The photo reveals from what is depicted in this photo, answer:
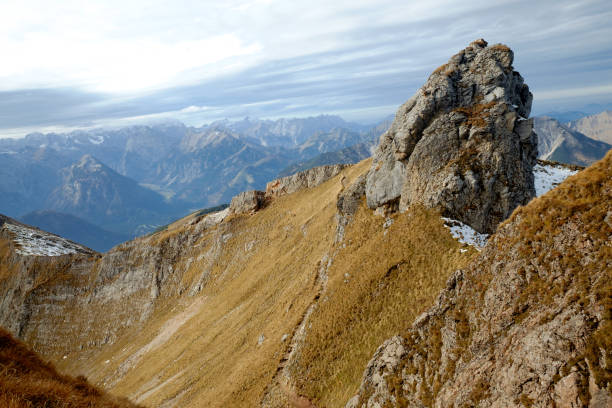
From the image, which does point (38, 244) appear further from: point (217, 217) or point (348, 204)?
point (348, 204)

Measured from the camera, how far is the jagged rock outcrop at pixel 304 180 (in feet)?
282

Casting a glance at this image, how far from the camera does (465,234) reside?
98.5 ft

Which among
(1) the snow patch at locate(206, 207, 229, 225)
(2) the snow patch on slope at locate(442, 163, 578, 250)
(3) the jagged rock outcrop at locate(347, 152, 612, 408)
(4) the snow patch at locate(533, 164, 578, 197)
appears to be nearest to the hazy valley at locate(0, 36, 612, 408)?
(3) the jagged rock outcrop at locate(347, 152, 612, 408)

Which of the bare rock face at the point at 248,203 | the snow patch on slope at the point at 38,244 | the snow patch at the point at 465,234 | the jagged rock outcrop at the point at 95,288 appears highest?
the snow patch at the point at 465,234

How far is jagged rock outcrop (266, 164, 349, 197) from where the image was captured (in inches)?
3383

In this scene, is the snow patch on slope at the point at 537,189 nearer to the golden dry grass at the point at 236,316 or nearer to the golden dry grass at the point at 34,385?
the golden dry grass at the point at 236,316

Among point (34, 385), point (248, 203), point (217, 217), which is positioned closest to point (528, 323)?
point (34, 385)

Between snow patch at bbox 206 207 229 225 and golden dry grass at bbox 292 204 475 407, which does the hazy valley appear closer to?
golden dry grass at bbox 292 204 475 407

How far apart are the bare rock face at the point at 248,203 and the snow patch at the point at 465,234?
6778cm

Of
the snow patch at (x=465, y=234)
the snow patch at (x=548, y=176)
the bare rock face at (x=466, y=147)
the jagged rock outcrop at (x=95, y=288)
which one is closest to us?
the snow patch at (x=465, y=234)

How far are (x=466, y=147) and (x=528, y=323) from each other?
27.5m

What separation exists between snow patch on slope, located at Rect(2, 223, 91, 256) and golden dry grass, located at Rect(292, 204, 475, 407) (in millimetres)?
131124

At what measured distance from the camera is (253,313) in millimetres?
52719

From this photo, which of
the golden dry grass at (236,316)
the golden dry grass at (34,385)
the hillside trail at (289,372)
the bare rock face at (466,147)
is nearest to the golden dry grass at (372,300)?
the hillside trail at (289,372)
